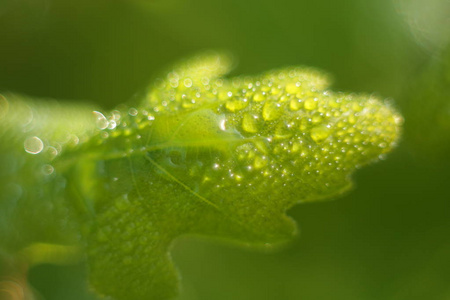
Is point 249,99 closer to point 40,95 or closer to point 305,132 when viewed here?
point 305,132

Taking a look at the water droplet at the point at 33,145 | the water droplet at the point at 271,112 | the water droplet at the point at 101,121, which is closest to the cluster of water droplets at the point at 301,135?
the water droplet at the point at 271,112

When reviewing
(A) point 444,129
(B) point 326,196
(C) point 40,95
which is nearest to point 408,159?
(A) point 444,129

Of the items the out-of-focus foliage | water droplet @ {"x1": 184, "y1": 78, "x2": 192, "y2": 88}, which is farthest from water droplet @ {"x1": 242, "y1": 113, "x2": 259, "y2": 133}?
the out-of-focus foliage

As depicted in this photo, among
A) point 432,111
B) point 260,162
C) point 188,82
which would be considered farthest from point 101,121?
point 432,111

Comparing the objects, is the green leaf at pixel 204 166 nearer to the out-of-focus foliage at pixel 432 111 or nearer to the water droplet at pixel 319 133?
the water droplet at pixel 319 133

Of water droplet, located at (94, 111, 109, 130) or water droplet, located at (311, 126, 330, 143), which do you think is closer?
water droplet, located at (311, 126, 330, 143)

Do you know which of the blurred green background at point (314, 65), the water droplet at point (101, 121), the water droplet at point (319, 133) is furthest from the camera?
the blurred green background at point (314, 65)

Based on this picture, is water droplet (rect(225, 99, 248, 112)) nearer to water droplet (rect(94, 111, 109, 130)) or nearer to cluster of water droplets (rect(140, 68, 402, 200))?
cluster of water droplets (rect(140, 68, 402, 200))

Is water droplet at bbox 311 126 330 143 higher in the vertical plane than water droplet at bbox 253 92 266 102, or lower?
lower
